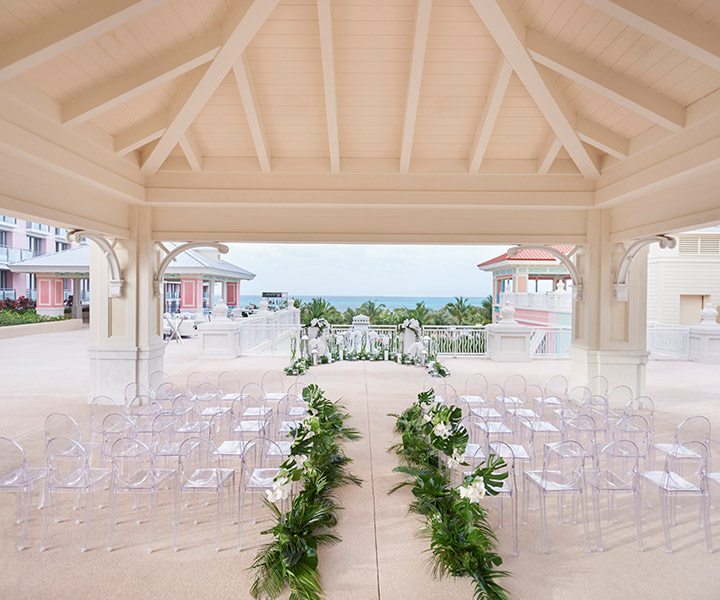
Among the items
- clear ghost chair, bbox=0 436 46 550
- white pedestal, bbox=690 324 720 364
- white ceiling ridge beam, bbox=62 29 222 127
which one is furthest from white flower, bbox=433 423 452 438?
white pedestal, bbox=690 324 720 364

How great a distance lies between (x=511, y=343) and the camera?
15484mm

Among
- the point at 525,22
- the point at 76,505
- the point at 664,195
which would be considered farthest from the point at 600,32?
the point at 76,505

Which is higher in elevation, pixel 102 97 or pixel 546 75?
pixel 546 75

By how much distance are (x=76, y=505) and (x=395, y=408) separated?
5842mm

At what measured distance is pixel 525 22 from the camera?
589 centimetres

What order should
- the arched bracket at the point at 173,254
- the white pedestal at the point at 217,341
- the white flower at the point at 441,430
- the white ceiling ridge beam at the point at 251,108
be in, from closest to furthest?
the white flower at the point at 441,430
the white ceiling ridge beam at the point at 251,108
the arched bracket at the point at 173,254
the white pedestal at the point at 217,341

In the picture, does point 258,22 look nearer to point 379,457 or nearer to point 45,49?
point 45,49

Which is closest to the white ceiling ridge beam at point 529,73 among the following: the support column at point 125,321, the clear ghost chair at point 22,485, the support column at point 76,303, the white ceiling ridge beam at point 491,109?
the white ceiling ridge beam at point 491,109

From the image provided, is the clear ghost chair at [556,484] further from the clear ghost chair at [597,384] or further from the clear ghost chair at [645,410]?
the clear ghost chair at [597,384]

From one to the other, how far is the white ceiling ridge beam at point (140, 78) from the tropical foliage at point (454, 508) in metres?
5.53

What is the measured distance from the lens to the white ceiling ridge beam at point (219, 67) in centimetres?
533

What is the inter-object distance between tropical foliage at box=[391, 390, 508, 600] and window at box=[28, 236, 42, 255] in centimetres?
3775

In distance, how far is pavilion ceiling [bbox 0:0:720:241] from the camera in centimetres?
521

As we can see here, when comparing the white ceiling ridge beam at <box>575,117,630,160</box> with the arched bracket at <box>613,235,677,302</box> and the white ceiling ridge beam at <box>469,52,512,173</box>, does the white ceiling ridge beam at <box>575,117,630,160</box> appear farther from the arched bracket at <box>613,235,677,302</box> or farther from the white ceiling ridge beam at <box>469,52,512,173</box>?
the arched bracket at <box>613,235,677,302</box>
